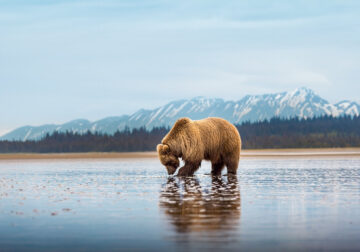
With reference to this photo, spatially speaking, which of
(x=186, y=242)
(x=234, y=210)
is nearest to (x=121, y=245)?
(x=186, y=242)

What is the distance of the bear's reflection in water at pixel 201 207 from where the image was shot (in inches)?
455

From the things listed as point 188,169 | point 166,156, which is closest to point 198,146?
point 188,169

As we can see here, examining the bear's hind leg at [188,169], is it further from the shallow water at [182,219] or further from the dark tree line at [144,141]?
the dark tree line at [144,141]

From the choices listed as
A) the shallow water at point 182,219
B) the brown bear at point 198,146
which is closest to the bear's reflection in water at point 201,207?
the shallow water at point 182,219

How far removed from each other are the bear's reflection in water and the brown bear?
5.88 m

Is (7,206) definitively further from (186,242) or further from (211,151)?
(211,151)

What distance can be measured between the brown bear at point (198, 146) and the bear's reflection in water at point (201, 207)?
588 cm

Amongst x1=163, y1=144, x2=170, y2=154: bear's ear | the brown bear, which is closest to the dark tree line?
the brown bear

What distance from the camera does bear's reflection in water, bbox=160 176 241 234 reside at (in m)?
11.6

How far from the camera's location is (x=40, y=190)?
2098cm

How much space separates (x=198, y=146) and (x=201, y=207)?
1319 centimetres

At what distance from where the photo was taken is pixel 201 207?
1463 centimetres

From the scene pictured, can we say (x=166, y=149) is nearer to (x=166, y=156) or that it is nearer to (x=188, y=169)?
(x=166, y=156)

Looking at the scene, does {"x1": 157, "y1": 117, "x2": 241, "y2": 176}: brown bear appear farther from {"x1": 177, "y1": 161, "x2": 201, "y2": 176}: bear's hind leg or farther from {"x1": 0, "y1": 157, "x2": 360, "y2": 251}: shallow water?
{"x1": 0, "y1": 157, "x2": 360, "y2": 251}: shallow water
